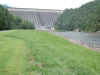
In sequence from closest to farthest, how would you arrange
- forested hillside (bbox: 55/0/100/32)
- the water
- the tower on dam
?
the water, forested hillside (bbox: 55/0/100/32), the tower on dam

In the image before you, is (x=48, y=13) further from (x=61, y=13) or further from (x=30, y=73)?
(x=30, y=73)

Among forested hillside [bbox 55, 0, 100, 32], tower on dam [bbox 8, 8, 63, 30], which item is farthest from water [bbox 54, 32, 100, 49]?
tower on dam [bbox 8, 8, 63, 30]

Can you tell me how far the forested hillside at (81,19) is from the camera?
60800 millimetres

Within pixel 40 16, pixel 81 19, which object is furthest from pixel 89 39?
pixel 40 16

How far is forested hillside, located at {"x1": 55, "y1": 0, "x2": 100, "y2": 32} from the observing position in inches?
2394

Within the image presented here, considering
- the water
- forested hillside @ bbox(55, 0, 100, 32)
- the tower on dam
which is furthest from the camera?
the tower on dam

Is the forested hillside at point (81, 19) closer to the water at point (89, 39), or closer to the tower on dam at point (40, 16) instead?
the tower on dam at point (40, 16)

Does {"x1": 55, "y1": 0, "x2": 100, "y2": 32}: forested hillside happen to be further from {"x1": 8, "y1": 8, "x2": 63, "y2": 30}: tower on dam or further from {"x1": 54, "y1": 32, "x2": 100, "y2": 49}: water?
{"x1": 54, "y1": 32, "x2": 100, "y2": 49}: water

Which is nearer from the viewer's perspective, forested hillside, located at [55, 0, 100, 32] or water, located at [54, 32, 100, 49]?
water, located at [54, 32, 100, 49]

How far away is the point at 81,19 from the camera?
79.8 m

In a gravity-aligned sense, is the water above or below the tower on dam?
below

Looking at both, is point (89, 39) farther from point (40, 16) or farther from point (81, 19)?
point (40, 16)

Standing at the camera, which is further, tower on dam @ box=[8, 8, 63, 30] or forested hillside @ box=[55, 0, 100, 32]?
tower on dam @ box=[8, 8, 63, 30]

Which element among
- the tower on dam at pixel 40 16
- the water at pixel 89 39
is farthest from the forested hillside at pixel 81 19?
the water at pixel 89 39
